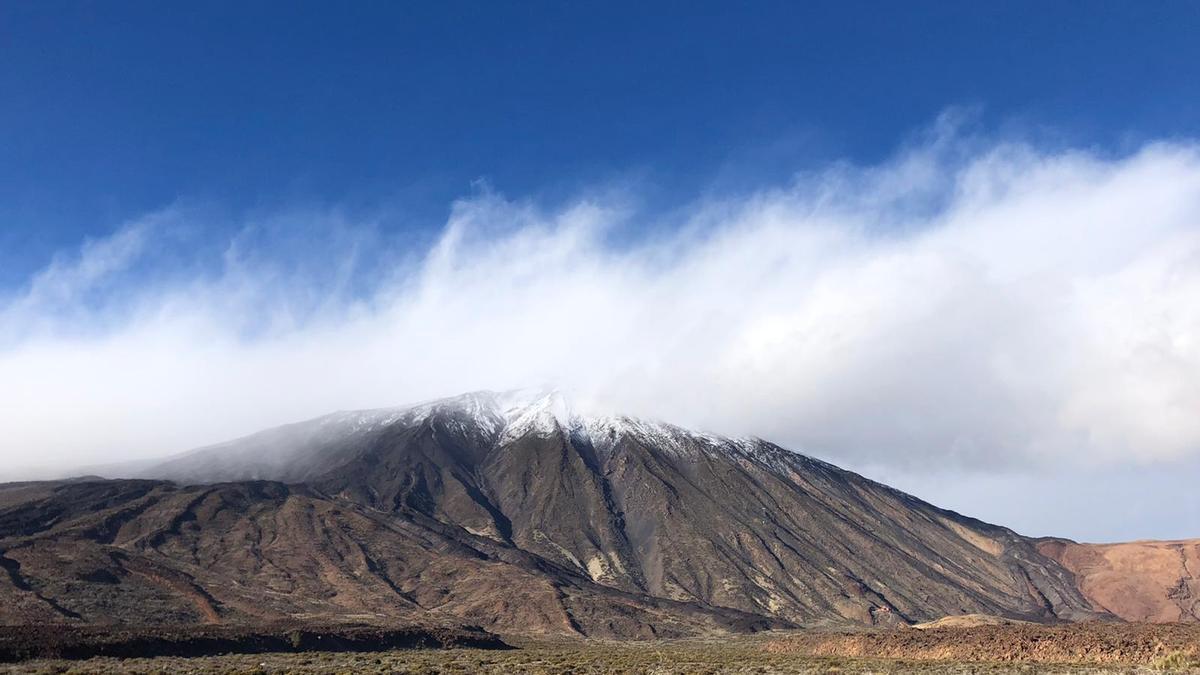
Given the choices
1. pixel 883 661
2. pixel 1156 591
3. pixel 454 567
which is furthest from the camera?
pixel 1156 591

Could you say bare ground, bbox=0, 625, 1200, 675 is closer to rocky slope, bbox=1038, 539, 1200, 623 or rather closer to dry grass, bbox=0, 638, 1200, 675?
dry grass, bbox=0, 638, 1200, 675

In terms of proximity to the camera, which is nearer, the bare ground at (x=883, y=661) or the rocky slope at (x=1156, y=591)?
the bare ground at (x=883, y=661)

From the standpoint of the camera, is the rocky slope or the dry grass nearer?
the dry grass

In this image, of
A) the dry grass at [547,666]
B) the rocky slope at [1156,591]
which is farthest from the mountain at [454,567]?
the dry grass at [547,666]

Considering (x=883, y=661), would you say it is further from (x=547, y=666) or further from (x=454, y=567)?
(x=454, y=567)

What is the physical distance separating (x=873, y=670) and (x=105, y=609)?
8112 centimetres

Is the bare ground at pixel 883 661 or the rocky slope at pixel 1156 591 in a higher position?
the bare ground at pixel 883 661

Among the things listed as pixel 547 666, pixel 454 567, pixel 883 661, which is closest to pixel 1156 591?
pixel 454 567

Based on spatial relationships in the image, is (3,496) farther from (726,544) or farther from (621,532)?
(726,544)

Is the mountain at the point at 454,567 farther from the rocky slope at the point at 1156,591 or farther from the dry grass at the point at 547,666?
the dry grass at the point at 547,666

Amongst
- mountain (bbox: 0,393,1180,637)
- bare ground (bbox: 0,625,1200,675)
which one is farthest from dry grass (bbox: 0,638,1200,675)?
mountain (bbox: 0,393,1180,637)

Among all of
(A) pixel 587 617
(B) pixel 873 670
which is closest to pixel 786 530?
(A) pixel 587 617

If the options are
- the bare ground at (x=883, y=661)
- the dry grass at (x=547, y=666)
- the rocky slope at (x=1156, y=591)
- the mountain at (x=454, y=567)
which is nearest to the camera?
the dry grass at (x=547, y=666)

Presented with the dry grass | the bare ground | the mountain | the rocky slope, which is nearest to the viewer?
the dry grass
